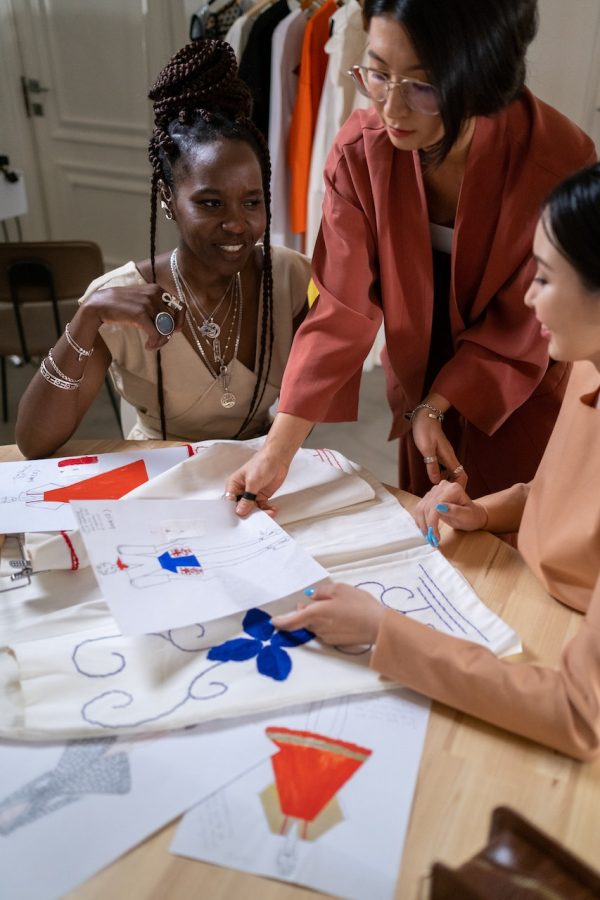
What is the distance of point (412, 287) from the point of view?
1.33m

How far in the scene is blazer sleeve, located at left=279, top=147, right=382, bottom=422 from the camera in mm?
1299

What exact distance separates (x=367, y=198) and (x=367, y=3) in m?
0.32

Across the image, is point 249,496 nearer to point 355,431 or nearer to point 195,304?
point 195,304

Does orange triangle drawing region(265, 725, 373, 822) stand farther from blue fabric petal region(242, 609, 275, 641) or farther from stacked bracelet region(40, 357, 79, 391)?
stacked bracelet region(40, 357, 79, 391)

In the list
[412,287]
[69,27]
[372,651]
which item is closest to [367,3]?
[412,287]

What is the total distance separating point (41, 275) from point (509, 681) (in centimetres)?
204

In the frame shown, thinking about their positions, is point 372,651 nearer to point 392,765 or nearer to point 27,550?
point 392,765

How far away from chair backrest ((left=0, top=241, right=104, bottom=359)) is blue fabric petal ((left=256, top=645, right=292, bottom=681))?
70.6 inches

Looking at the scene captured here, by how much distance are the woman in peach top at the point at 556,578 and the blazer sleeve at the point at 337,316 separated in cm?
34

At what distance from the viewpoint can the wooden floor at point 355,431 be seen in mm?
2875

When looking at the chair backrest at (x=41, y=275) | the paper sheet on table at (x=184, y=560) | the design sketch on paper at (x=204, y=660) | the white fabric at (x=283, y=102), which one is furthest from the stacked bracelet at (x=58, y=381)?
the white fabric at (x=283, y=102)

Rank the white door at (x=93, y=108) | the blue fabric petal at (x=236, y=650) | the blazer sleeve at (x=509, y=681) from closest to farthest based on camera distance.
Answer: the blazer sleeve at (x=509, y=681)
the blue fabric petal at (x=236, y=650)
the white door at (x=93, y=108)

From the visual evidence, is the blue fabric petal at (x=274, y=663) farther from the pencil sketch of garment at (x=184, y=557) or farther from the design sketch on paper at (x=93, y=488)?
the design sketch on paper at (x=93, y=488)

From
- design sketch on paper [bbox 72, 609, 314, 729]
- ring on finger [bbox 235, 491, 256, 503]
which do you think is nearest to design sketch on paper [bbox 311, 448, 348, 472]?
ring on finger [bbox 235, 491, 256, 503]
